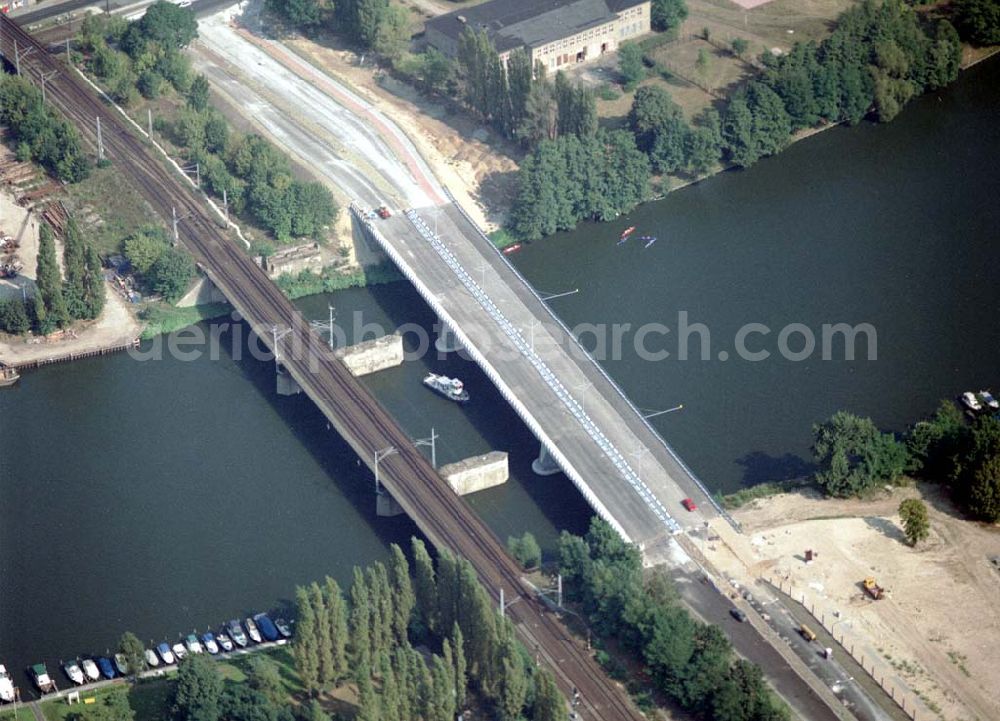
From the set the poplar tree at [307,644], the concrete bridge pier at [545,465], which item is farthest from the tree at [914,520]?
the poplar tree at [307,644]

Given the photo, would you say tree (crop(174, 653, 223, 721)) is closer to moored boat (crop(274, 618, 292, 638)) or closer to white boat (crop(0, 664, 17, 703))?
moored boat (crop(274, 618, 292, 638))

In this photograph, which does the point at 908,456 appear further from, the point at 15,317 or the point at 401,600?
the point at 15,317

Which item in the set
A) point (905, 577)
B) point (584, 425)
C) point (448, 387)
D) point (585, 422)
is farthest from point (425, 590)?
point (905, 577)

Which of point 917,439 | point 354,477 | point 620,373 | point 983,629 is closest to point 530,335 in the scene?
point 620,373

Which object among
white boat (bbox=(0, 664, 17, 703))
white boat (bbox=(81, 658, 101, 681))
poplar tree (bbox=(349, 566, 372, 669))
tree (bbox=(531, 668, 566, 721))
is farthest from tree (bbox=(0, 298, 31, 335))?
tree (bbox=(531, 668, 566, 721))

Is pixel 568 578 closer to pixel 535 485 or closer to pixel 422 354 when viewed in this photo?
pixel 535 485
